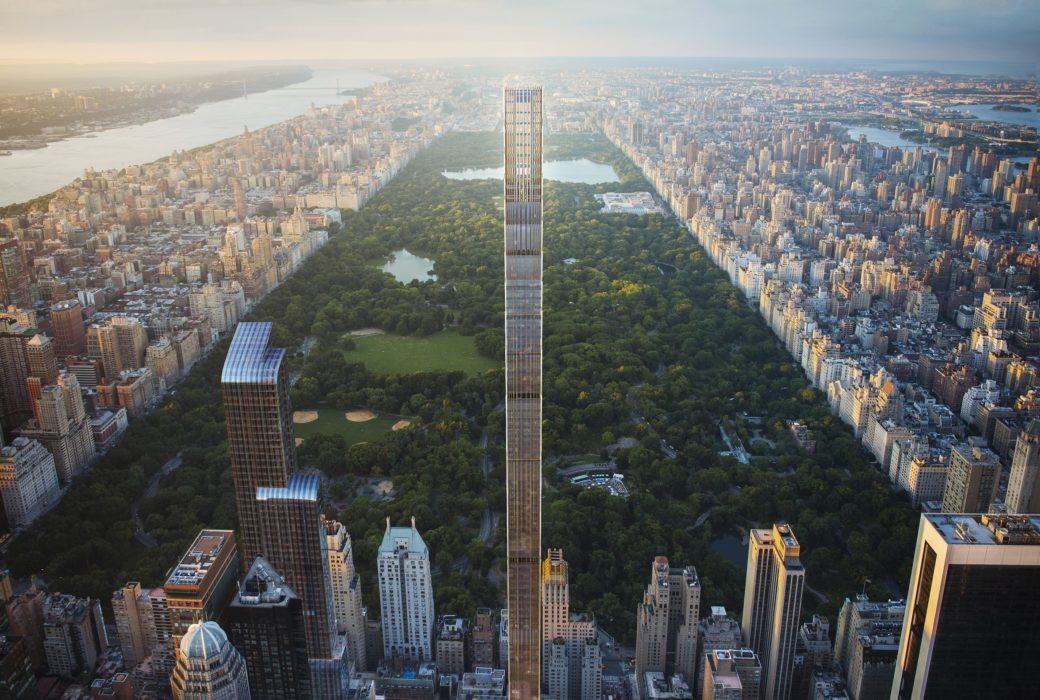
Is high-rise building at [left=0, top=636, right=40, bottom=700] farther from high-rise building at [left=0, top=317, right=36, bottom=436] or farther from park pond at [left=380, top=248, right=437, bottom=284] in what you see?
park pond at [left=380, top=248, right=437, bottom=284]

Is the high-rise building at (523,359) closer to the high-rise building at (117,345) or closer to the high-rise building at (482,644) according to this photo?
the high-rise building at (482,644)

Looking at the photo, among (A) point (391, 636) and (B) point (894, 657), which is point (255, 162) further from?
(B) point (894, 657)

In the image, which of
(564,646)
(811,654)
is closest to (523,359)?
(564,646)

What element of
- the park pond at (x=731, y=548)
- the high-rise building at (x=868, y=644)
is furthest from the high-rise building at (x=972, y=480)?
the park pond at (x=731, y=548)

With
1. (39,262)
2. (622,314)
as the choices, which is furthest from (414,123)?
(39,262)

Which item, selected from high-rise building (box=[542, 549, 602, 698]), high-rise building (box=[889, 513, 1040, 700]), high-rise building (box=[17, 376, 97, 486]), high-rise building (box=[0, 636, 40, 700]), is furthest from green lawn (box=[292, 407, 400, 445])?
high-rise building (box=[889, 513, 1040, 700])

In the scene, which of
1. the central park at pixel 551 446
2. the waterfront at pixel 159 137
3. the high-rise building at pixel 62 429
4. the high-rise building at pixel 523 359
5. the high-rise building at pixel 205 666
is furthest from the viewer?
the waterfront at pixel 159 137
